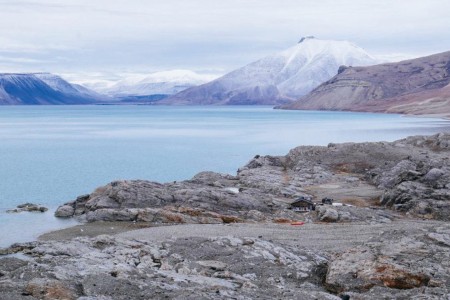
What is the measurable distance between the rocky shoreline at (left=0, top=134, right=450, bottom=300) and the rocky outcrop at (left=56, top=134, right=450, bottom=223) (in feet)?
0.21

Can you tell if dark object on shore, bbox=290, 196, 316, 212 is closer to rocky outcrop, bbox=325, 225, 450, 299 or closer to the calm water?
the calm water

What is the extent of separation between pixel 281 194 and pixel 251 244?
48.6 feet

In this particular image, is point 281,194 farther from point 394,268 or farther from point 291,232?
point 394,268

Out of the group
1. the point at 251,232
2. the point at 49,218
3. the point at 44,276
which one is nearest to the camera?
the point at 44,276

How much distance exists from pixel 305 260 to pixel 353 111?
18255 centimetres

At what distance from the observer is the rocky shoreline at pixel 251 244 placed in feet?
39.0

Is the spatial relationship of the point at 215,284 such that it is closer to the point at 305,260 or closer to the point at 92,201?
the point at 305,260

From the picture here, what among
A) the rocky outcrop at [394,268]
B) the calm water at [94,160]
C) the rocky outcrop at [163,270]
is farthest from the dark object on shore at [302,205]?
the rocky outcrop at [394,268]

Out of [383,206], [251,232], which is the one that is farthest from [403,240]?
[383,206]

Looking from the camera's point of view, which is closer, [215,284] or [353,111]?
[215,284]

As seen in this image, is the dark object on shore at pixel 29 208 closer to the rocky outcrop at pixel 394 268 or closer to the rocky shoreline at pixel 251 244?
the rocky shoreline at pixel 251 244

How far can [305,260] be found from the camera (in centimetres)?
1463

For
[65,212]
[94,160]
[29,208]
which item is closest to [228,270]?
[65,212]

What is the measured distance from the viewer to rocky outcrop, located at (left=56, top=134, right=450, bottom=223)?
24953mm
